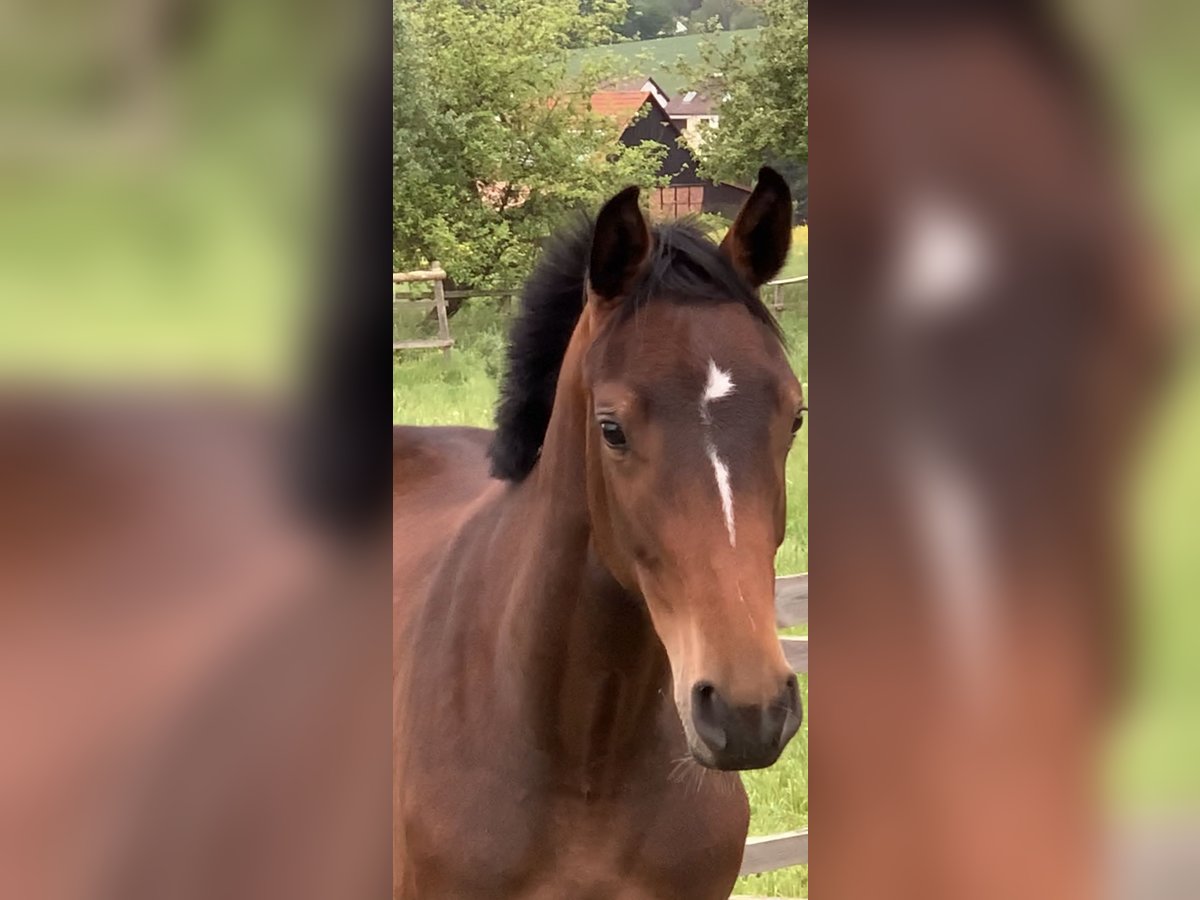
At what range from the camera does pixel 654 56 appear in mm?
1107

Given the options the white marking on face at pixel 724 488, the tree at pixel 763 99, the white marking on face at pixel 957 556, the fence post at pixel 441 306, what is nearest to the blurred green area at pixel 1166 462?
the white marking on face at pixel 957 556

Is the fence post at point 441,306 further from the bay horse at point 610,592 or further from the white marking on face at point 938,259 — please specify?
the white marking on face at point 938,259

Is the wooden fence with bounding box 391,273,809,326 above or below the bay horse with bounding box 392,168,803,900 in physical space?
above

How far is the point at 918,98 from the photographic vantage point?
3.19 ft

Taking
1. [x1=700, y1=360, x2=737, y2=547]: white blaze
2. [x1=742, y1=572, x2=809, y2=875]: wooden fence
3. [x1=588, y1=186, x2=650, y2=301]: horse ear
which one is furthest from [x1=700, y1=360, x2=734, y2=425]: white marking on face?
[x1=742, y1=572, x2=809, y2=875]: wooden fence

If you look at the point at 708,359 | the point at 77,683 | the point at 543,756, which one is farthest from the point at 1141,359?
the point at 77,683

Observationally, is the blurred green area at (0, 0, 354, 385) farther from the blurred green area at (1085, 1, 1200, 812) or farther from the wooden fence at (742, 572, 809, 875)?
the blurred green area at (1085, 1, 1200, 812)

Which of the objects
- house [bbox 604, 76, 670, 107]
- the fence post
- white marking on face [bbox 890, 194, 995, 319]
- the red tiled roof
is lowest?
the fence post

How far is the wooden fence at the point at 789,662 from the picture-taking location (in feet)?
3.60

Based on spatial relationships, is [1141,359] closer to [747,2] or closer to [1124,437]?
[1124,437]

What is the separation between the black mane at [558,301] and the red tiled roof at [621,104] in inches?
4.4

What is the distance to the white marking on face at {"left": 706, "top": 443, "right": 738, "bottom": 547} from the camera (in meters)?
0.87

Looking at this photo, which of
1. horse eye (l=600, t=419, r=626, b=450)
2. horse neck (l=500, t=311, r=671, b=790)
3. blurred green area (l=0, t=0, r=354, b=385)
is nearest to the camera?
blurred green area (l=0, t=0, r=354, b=385)

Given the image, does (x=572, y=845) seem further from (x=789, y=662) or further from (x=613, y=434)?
(x=613, y=434)
